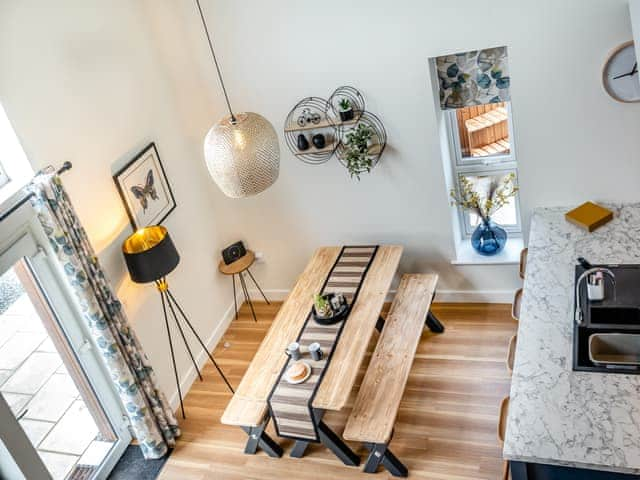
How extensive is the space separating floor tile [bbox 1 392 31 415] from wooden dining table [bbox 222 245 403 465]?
141 centimetres

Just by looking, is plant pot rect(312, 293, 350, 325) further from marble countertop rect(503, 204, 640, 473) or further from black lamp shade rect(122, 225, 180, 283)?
marble countertop rect(503, 204, 640, 473)

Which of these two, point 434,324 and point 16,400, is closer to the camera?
point 16,400

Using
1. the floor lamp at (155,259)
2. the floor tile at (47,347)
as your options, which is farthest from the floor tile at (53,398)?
the floor lamp at (155,259)

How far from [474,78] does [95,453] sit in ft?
14.1

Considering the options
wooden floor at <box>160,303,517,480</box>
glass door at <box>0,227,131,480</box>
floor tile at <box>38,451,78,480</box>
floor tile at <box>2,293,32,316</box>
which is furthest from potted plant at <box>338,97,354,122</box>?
floor tile at <box>38,451,78,480</box>

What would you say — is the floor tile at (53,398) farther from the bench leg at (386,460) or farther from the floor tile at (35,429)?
the bench leg at (386,460)

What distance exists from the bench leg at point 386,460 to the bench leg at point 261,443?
2.69ft

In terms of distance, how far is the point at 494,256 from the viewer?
5992 mm

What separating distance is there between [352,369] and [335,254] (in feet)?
5.24

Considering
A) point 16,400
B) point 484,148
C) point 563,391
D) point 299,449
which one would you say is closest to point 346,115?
point 484,148

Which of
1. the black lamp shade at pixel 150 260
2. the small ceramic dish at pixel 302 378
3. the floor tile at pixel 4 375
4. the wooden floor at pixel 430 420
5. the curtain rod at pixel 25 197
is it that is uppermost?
the curtain rod at pixel 25 197

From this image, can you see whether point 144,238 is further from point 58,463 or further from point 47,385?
point 58,463

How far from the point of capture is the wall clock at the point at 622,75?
471 centimetres

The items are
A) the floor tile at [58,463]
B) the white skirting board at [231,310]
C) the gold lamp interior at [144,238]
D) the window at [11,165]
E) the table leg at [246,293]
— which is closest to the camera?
the window at [11,165]
